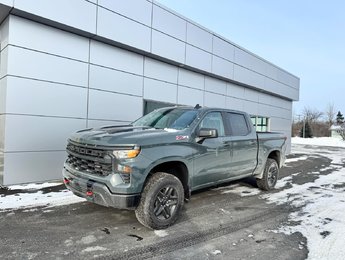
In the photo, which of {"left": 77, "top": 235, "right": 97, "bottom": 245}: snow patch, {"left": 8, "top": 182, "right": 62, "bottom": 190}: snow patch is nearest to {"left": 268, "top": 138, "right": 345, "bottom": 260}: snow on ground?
{"left": 77, "top": 235, "right": 97, "bottom": 245}: snow patch

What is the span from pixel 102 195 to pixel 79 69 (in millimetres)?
5886

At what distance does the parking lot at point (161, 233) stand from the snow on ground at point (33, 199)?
136 millimetres

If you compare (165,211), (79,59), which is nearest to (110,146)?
(165,211)

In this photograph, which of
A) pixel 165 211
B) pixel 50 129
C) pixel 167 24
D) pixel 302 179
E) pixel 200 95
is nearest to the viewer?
pixel 165 211

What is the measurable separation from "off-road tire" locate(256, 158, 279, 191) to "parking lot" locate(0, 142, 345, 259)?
3.76ft

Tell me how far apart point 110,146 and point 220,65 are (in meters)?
11.9

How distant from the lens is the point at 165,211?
4992mm

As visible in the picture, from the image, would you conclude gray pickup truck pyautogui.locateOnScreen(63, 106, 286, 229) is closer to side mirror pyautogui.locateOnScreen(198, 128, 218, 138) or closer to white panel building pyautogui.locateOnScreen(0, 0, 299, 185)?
side mirror pyautogui.locateOnScreen(198, 128, 218, 138)

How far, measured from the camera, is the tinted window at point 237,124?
22.1 feet

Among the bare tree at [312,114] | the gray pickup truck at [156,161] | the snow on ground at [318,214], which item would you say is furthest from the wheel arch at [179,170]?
the bare tree at [312,114]

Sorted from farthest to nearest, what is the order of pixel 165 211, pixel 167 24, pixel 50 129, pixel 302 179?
1. pixel 167 24
2. pixel 302 179
3. pixel 50 129
4. pixel 165 211

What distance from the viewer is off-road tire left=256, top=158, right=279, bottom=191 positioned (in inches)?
313

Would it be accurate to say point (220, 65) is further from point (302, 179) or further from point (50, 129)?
point (50, 129)

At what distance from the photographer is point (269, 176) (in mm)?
8117
